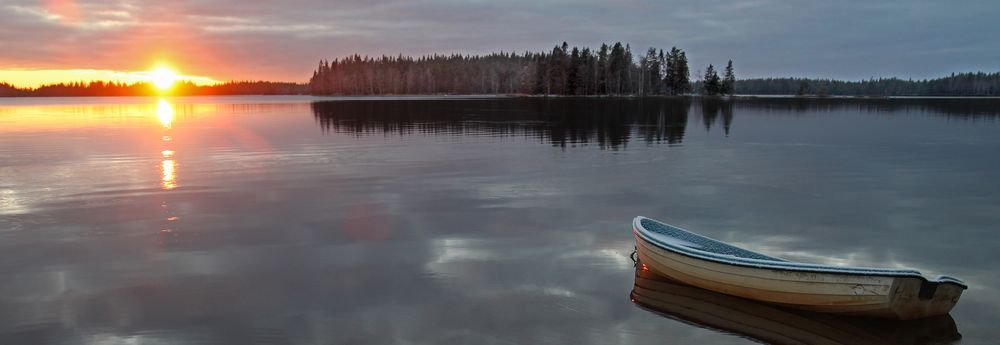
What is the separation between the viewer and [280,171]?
3509 cm

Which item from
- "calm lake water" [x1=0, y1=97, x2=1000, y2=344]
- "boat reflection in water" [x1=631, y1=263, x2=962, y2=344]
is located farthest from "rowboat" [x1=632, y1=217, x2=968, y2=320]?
"calm lake water" [x1=0, y1=97, x2=1000, y2=344]

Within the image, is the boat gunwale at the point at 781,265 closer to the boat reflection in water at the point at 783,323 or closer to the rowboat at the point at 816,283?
the rowboat at the point at 816,283

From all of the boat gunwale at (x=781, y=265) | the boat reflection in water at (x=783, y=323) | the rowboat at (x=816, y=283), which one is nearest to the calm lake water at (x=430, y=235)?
the boat reflection in water at (x=783, y=323)

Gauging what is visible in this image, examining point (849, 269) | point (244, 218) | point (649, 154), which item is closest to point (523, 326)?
point (849, 269)

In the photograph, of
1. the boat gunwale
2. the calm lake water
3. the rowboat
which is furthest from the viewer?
the calm lake water

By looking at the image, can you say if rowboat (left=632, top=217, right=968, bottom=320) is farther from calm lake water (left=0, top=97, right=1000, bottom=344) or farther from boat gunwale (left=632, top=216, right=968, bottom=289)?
calm lake water (left=0, top=97, right=1000, bottom=344)

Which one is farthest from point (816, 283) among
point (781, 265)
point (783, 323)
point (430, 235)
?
point (430, 235)

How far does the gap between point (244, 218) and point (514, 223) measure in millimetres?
9666

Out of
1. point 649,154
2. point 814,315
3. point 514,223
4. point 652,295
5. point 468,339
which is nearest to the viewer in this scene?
point 468,339

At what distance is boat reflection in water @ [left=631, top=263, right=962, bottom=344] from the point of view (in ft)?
42.9

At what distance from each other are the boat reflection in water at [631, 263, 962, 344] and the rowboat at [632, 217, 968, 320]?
7.1 inches

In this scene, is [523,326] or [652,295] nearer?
[523,326]

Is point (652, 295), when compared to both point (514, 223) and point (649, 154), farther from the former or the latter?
point (649, 154)

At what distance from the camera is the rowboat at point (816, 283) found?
13133mm
